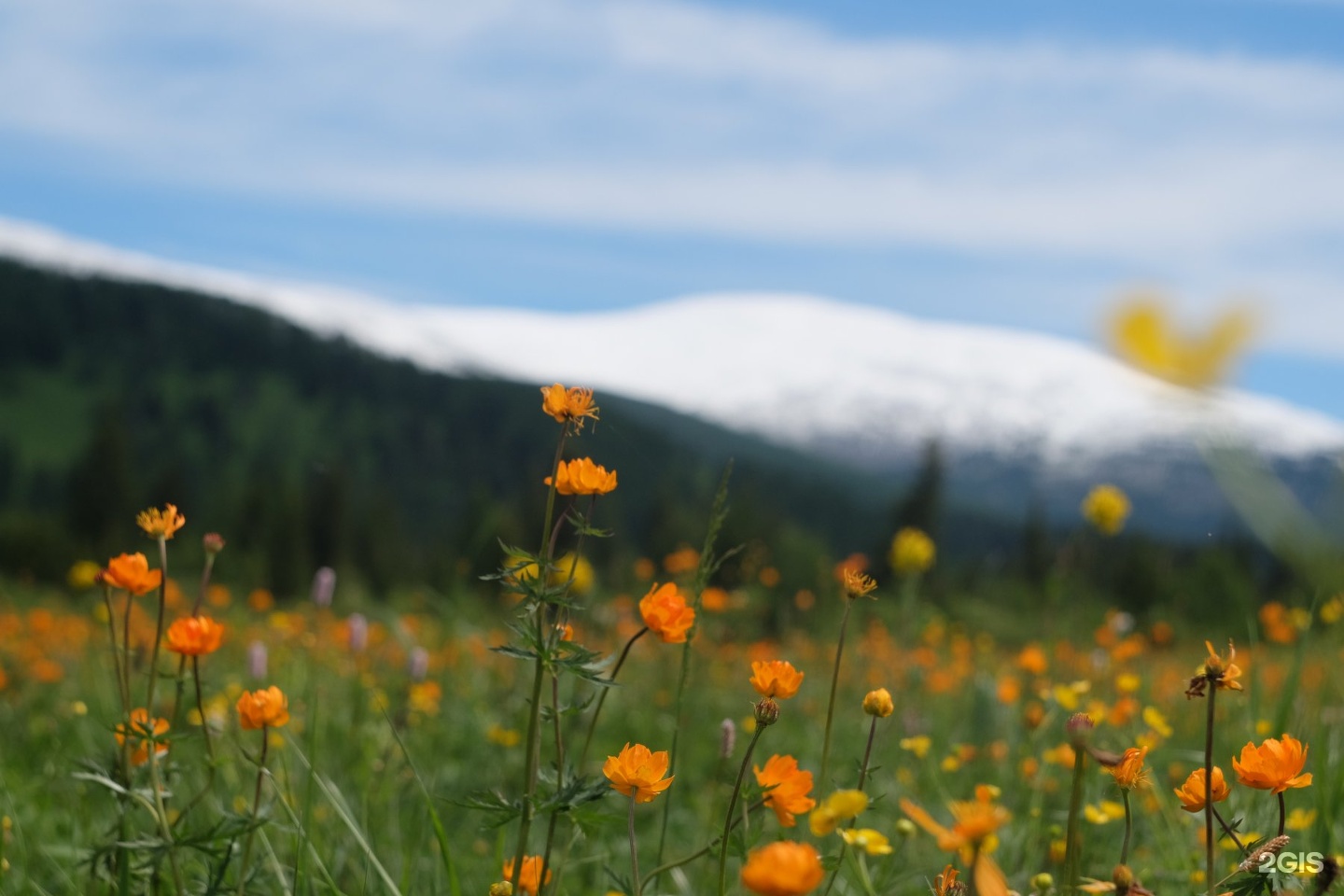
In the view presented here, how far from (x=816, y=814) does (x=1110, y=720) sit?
6.50ft

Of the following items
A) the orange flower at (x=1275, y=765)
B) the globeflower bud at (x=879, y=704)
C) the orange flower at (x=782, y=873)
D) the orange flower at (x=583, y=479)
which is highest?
the orange flower at (x=583, y=479)

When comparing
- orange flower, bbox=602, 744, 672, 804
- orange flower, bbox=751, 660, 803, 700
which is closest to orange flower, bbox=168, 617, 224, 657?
orange flower, bbox=602, 744, 672, 804

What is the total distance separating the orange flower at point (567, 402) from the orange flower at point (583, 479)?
2.0 inches

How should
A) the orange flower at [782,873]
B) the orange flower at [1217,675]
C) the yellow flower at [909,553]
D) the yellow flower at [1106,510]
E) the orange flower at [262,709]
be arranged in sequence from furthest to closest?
the yellow flower at [909,553], the yellow flower at [1106,510], the orange flower at [262,709], the orange flower at [1217,675], the orange flower at [782,873]

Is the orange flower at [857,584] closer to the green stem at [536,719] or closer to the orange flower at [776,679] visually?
the orange flower at [776,679]

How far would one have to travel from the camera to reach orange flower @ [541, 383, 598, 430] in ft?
4.32

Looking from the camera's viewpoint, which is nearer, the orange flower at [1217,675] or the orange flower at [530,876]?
the orange flower at [1217,675]

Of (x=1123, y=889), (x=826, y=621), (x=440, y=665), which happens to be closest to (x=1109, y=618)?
(x=826, y=621)

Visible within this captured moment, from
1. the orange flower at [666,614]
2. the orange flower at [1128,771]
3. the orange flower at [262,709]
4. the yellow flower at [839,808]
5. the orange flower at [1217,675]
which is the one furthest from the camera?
the orange flower at [262,709]

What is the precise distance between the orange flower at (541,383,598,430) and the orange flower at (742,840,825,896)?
0.62m

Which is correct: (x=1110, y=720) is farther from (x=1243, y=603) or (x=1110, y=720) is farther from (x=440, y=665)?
(x=440, y=665)

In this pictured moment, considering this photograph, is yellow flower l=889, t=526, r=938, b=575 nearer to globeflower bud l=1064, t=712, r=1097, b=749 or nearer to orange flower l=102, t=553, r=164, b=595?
orange flower l=102, t=553, r=164, b=595

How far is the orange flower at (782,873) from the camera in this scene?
2.81 ft

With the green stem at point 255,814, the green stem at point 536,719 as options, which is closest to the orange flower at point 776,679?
the green stem at point 536,719
